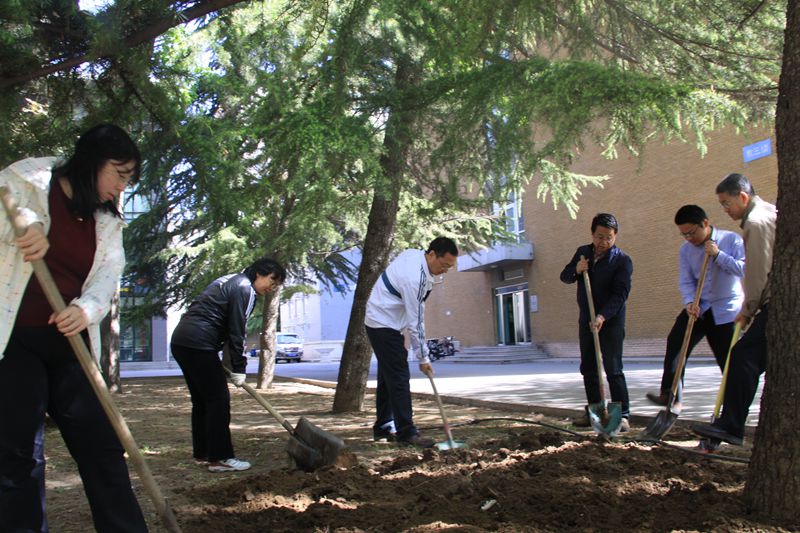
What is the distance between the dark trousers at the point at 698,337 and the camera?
5.02 m

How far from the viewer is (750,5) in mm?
5621

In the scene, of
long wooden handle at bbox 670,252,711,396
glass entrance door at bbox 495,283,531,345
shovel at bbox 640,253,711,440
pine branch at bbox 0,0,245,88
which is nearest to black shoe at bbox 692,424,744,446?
shovel at bbox 640,253,711,440

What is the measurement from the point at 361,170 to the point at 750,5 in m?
3.84

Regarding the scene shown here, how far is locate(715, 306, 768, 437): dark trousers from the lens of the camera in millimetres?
4031

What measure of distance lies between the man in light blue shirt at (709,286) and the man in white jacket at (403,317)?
1818 mm

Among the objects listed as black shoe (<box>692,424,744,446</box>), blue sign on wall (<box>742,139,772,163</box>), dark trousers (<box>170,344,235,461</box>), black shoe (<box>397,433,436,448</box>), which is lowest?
black shoe (<box>397,433,436,448</box>)

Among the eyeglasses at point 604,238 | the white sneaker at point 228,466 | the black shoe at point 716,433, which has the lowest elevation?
the white sneaker at point 228,466

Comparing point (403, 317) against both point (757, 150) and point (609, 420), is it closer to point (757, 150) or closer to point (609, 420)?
point (609, 420)

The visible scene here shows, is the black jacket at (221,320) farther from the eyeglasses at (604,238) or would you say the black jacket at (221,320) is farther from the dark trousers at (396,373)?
the eyeglasses at (604,238)

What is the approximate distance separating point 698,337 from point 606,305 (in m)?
0.77

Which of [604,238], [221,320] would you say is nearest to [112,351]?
[221,320]

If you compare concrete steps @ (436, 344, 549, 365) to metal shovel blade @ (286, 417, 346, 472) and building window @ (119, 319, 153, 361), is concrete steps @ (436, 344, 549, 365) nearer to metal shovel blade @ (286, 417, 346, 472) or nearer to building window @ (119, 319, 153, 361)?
building window @ (119, 319, 153, 361)

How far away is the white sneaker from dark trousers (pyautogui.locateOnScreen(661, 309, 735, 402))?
10.5 ft

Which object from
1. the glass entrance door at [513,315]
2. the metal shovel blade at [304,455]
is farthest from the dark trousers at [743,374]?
the glass entrance door at [513,315]
